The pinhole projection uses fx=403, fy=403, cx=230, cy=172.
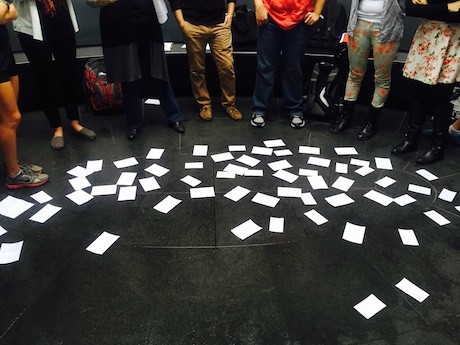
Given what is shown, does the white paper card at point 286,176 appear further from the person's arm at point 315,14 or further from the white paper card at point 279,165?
the person's arm at point 315,14

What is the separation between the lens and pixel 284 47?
10.7 ft

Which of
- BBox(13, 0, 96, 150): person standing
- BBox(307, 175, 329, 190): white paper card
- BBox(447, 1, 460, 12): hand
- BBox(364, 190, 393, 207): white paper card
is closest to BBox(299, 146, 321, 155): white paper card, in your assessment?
BBox(307, 175, 329, 190): white paper card

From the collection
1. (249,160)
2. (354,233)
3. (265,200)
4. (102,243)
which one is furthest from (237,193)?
(102,243)

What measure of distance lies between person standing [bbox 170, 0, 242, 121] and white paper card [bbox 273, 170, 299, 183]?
3.46ft

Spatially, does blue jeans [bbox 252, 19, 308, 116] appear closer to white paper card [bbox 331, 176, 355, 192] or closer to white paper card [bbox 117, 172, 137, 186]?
white paper card [bbox 331, 176, 355, 192]

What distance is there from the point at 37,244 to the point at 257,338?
4.23 ft

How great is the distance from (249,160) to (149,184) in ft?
2.48

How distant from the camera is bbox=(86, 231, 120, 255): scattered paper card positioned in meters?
2.12

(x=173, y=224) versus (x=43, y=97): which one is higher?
(x=43, y=97)

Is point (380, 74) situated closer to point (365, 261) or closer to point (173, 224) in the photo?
point (365, 261)

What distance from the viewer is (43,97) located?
2979 millimetres

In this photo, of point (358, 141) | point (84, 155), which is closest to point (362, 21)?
point (358, 141)

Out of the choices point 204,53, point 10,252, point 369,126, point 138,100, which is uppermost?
point 204,53

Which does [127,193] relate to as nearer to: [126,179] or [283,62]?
[126,179]
